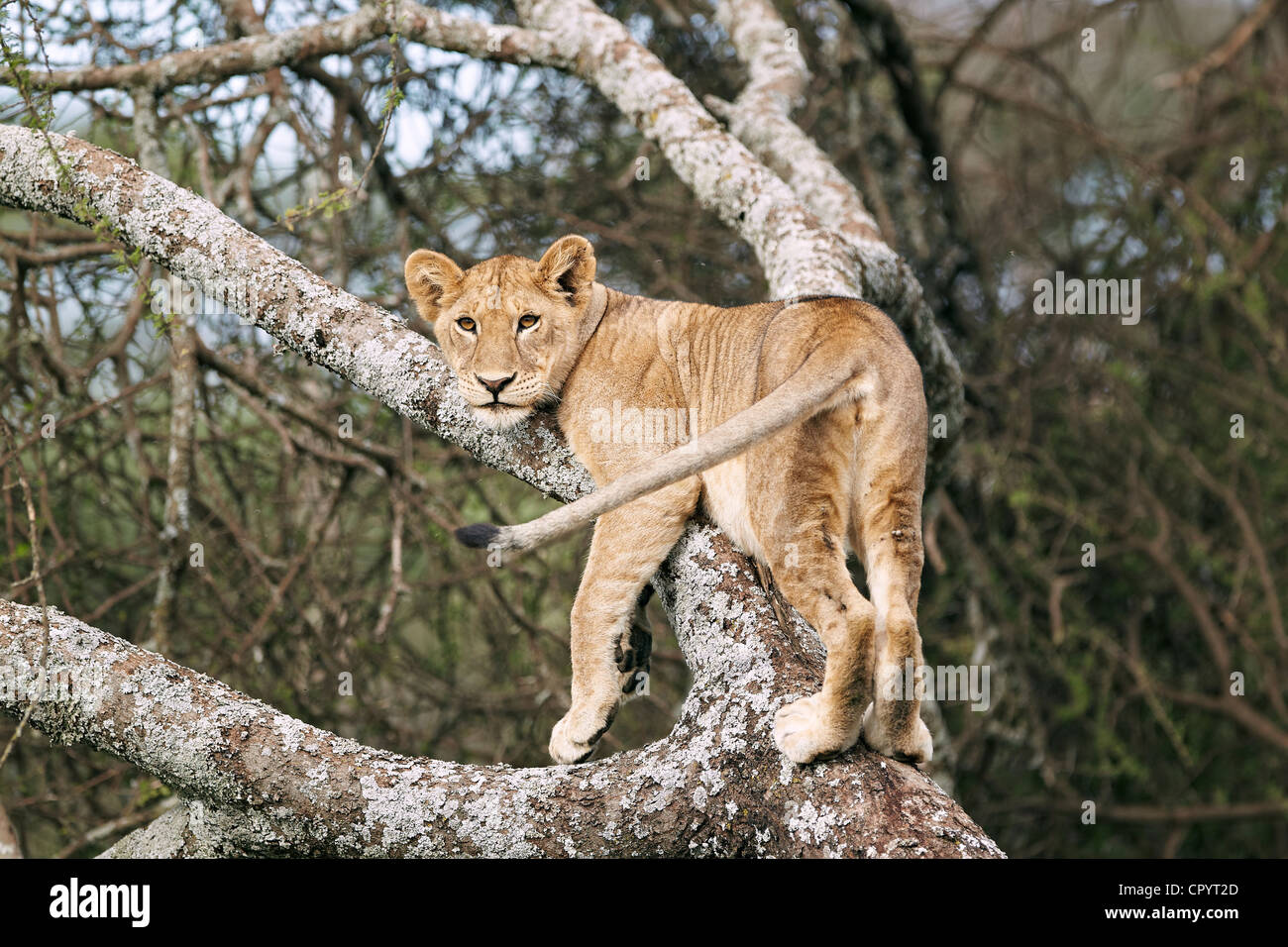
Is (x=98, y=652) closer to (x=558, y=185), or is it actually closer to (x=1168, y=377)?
(x=558, y=185)

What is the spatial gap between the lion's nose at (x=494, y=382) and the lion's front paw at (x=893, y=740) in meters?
1.33

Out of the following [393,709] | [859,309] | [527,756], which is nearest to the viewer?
[859,309]

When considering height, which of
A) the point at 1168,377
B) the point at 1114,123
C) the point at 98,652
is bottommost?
the point at 98,652

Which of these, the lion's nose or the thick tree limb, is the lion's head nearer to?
the lion's nose

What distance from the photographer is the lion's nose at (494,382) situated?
317 centimetres

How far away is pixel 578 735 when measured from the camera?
10.4 feet

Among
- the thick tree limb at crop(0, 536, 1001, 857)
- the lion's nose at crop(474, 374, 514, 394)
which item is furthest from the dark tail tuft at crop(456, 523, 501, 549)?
the lion's nose at crop(474, 374, 514, 394)

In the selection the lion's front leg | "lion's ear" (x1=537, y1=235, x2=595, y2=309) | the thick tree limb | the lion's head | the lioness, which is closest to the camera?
the thick tree limb

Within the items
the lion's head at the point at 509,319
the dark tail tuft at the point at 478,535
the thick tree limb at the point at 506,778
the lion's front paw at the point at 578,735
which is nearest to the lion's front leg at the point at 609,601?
the lion's front paw at the point at 578,735

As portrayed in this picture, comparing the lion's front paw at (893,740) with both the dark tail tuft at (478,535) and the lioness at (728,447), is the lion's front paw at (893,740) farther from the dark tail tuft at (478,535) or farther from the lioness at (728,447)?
the dark tail tuft at (478,535)

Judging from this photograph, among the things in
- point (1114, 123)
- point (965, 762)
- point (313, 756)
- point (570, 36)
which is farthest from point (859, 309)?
point (1114, 123)

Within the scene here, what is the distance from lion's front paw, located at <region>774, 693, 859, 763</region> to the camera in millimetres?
2350

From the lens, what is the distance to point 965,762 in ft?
20.6

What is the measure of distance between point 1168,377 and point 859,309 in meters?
4.36
